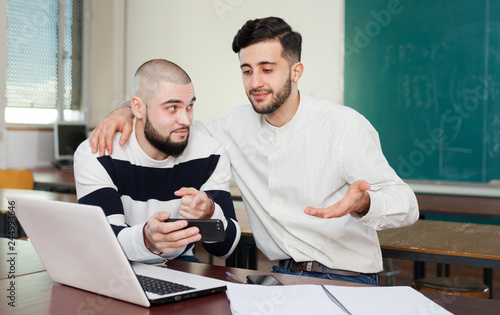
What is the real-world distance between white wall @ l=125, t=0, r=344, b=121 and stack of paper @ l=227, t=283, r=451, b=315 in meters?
3.84

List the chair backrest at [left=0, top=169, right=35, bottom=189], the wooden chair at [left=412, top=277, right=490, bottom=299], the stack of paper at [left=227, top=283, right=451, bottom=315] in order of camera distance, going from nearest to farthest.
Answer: the stack of paper at [left=227, top=283, right=451, bottom=315]
the wooden chair at [left=412, top=277, right=490, bottom=299]
the chair backrest at [left=0, top=169, right=35, bottom=189]

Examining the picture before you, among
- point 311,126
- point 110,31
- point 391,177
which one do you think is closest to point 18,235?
point 311,126

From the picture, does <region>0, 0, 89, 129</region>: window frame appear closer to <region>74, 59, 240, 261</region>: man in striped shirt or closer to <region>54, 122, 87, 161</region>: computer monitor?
<region>54, 122, 87, 161</region>: computer monitor

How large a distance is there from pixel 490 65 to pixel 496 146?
0.63m

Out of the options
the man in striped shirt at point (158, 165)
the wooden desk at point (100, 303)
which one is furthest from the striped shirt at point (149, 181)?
the wooden desk at point (100, 303)

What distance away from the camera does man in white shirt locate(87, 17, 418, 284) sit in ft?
6.21

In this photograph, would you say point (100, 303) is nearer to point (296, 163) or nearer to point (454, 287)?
point (296, 163)

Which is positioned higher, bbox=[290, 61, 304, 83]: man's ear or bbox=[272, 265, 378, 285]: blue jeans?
bbox=[290, 61, 304, 83]: man's ear

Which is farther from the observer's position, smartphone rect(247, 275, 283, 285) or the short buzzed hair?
the short buzzed hair

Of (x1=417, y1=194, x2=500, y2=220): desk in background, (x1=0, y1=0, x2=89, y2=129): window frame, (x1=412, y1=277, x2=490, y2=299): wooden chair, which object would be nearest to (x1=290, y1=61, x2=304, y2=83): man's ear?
(x1=412, y1=277, x2=490, y2=299): wooden chair

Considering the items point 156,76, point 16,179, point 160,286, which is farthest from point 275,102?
point 16,179

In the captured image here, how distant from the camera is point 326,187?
1926 millimetres

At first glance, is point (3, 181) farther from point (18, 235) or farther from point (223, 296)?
point (223, 296)

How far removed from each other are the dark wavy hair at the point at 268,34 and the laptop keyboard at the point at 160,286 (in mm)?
1050
